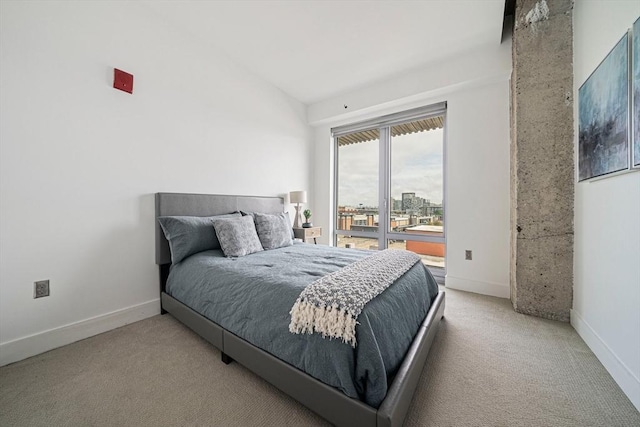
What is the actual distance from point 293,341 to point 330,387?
253mm

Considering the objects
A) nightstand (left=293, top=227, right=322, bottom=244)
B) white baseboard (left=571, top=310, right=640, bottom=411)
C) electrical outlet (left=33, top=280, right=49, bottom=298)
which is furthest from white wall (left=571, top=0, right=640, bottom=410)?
electrical outlet (left=33, top=280, right=49, bottom=298)

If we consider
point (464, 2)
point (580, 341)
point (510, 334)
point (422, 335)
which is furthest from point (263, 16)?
point (580, 341)

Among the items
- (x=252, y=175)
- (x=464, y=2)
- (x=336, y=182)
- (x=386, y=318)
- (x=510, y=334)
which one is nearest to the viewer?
(x=386, y=318)

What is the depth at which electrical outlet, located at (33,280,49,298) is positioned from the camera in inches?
66.5

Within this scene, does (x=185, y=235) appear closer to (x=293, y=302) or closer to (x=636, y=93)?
(x=293, y=302)

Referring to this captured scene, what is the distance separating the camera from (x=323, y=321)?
41.7 inches

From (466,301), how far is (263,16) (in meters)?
3.53

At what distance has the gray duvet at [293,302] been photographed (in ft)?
3.30

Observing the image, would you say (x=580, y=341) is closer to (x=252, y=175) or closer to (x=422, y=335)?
(x=422, y=335)

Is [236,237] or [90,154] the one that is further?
[236,237]

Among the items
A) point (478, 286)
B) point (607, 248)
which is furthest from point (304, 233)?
point (607, 248)

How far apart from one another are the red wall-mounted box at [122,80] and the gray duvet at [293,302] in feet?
5.12

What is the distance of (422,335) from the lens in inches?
56.1

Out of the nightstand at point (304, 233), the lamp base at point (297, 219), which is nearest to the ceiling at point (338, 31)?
the lamp base at point (297, 219)
